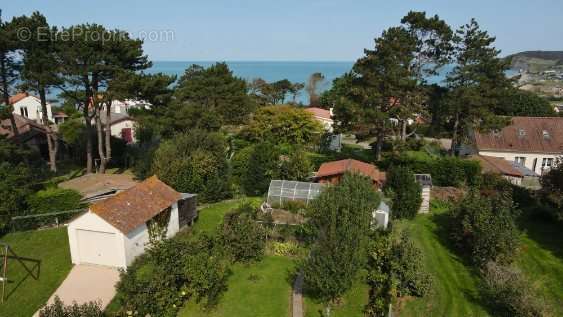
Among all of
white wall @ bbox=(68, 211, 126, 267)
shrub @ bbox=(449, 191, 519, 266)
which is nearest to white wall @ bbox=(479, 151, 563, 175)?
shrub @ bbox=(449, 191, 519, 266)

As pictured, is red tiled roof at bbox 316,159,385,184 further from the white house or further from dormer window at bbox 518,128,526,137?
the white house

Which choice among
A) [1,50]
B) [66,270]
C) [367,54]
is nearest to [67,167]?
[1,50]

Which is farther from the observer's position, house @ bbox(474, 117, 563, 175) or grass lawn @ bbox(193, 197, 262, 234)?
house @ bbox(474, 117, 563, 175)

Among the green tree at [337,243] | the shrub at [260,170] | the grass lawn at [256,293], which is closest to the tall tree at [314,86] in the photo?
the shrub at [260,170]

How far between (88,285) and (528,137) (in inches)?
1700

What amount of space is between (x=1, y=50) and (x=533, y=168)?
50.0 metres

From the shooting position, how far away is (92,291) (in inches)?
683

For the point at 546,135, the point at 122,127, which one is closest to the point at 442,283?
the point at 546,135

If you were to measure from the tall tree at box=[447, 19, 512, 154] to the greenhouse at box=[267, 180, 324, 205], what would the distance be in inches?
706

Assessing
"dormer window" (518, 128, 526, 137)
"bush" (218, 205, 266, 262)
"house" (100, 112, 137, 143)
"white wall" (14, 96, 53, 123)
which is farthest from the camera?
"white wall" (14, 96, 53, 123)

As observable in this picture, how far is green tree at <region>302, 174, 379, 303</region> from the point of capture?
1411 cm

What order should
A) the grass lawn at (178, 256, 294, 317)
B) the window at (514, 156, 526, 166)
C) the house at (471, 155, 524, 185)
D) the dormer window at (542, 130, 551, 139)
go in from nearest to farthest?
the grass lawn at (178, 256, 294, 317)
the house at (471, 155, 524, 185)
the dormer window at (542, 130, 551, 139)
the window at (514, 156, 526, 166)

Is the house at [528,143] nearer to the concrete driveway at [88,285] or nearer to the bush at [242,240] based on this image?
the bush at [242,240]

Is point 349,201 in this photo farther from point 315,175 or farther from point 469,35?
point 469,35
